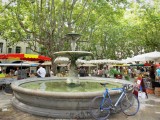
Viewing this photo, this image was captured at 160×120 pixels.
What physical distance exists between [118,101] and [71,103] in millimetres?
1655

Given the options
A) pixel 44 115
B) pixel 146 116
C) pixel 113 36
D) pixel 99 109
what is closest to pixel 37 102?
pixel 44 115

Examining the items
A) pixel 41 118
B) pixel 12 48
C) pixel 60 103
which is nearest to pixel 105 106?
pixel 60 103

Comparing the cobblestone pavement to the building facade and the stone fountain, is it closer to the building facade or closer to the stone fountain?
the stone fountain

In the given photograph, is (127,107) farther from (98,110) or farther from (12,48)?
(12,48)

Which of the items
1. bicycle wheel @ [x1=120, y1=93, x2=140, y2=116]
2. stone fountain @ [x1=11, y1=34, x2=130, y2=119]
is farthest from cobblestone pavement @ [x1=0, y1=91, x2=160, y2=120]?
stone fountain @ [x1=11, y1=34, x2=130, y2=119]

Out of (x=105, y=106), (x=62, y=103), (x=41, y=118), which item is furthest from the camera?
(x=105, y=106)

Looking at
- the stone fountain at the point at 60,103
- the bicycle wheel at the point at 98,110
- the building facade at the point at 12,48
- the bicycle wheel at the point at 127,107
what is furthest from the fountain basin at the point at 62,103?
the building facade at the point at 12,48

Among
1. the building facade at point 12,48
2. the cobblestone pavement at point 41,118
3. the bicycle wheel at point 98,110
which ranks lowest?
the cobblestone pavement at point 41,118

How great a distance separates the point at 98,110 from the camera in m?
6.07

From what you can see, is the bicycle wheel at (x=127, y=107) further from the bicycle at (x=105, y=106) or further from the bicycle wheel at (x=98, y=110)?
the bicycle wheel at (x=98, y=110)

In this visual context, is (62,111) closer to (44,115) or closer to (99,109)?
(44,115)

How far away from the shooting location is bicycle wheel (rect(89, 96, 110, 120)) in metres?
5.98

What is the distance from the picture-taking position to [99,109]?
6066mm

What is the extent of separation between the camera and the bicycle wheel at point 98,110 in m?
5.98
